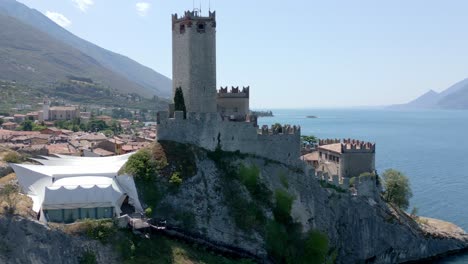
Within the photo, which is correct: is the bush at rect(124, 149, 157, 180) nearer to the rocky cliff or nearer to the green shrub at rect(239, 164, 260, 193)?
the rocky cliff

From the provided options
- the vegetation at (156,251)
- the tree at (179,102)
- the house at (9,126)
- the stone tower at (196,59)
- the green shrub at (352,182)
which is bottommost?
the vegetation at (156,251)

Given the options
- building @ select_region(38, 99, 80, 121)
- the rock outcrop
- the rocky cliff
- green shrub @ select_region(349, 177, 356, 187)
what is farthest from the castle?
building @ select_region(38, 99, 80, 121)

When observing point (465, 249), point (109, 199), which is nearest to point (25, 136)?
point (109, 199)

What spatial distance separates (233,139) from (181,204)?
32.0 ft

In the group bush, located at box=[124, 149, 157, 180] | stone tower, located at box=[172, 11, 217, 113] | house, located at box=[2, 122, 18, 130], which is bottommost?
house, located at box=[2, 122, 18, 130]

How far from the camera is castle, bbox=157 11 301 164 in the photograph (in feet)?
159

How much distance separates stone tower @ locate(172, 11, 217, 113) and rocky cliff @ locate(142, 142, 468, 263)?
5.66m

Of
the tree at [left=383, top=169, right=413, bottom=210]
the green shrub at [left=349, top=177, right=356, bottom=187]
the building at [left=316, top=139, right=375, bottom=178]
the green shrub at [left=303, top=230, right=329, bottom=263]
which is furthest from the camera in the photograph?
the tree at [left=383, top=169, right=413, bottom=210]

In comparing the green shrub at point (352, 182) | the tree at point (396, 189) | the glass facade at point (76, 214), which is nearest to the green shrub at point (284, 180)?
the green shrub at point (352, 182)

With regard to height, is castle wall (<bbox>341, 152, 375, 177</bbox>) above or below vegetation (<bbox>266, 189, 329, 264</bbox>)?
above

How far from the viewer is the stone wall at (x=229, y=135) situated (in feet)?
159

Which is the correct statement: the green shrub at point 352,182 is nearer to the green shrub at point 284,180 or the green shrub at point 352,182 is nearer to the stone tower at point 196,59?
the green shrub at point 284,180

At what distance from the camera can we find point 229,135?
166 feet

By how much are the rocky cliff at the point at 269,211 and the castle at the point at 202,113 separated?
1349mm
